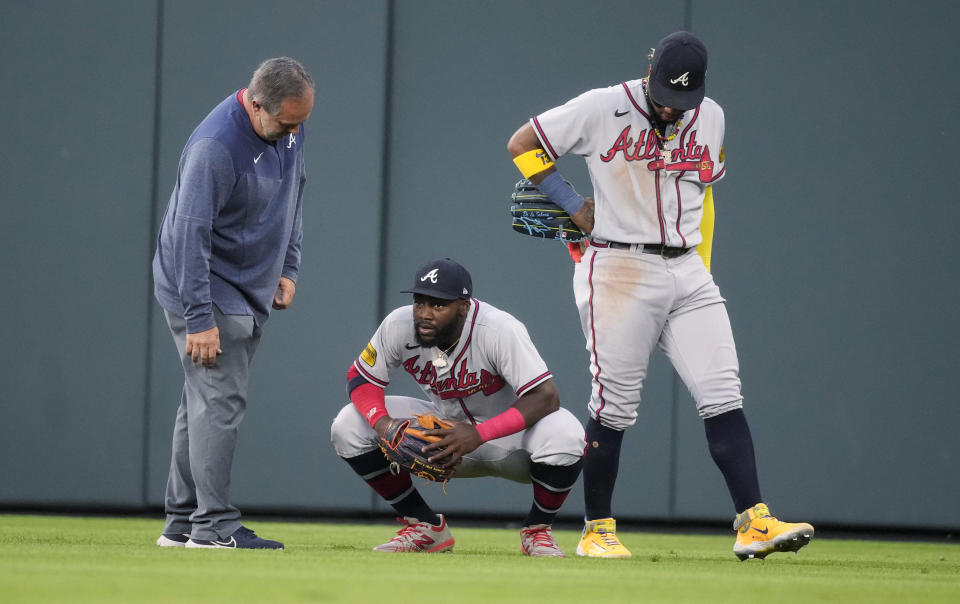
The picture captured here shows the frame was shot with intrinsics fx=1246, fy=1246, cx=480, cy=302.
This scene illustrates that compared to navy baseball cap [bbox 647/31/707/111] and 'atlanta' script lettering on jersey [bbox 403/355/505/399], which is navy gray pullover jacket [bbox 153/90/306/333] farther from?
navy baseball cap [bbox 647/31/707/111]

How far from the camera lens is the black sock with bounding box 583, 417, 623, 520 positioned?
4.79 metres

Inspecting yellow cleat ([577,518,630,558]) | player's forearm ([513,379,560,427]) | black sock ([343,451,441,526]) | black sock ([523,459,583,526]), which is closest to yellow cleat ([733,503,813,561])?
yellow cleat ([577,518,630,558])

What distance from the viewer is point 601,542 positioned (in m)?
4.76

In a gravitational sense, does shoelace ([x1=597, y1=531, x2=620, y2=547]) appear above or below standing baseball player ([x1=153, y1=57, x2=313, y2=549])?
below

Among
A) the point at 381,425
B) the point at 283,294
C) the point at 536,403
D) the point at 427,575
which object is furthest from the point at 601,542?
the point at 283,294

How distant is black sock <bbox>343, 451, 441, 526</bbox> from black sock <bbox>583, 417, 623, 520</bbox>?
0.61 meters

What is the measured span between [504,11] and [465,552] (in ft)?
11.7

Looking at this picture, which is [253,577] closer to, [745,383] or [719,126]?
[719,126]

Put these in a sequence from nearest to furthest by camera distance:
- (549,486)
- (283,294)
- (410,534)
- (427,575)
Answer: (427,575) < (549,486) < (410,534) < (283,294)

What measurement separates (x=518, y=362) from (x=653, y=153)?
3.10 feet

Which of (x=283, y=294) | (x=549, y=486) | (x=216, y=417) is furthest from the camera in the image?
(x=283, y=294)

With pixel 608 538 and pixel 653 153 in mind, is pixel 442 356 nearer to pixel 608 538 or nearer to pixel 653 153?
pixel 608 538

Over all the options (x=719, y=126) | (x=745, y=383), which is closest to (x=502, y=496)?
(x=745, y=383)

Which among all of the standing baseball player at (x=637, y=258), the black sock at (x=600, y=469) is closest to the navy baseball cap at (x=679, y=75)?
the standing baseball player at (x=637, y=258)
